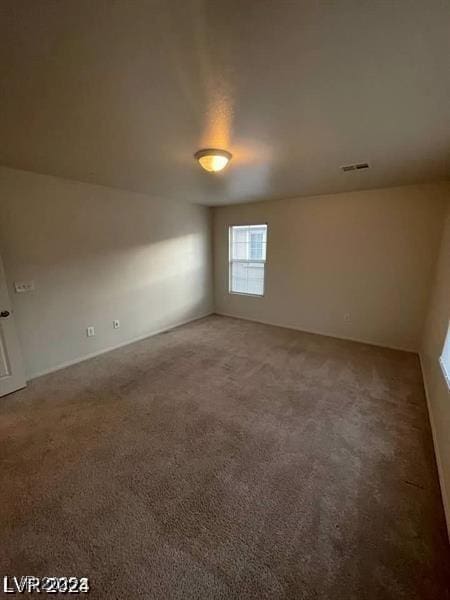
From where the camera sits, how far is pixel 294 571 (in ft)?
3.80

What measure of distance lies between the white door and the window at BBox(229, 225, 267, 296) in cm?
372

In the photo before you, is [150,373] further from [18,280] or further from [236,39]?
[236,39]

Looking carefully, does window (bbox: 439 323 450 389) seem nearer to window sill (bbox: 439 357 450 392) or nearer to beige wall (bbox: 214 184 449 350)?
window sill (bbox: 439 357 450 392)

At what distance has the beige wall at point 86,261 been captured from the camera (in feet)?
9.01

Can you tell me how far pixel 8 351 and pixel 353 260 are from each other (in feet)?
15.4

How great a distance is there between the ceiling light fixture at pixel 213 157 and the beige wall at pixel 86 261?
1881mm

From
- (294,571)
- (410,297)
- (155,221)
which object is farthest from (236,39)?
(410,297)

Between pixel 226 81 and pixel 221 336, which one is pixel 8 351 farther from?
pixel 226 81

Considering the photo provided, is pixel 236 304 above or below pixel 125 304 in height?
below

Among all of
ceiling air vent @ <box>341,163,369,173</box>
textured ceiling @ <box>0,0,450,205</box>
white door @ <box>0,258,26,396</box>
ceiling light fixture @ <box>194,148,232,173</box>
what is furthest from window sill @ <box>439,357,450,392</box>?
white door @ <box>0,258,26,396</box>

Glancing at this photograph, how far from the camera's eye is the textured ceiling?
891mm

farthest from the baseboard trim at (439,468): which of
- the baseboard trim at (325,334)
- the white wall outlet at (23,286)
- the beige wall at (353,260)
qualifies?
the white wall outlet at (23,286)

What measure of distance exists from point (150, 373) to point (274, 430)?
1.65 meters

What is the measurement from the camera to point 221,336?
427cm
